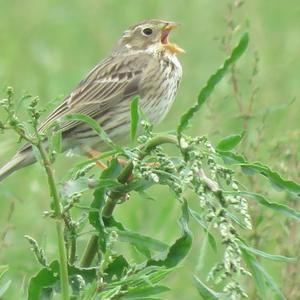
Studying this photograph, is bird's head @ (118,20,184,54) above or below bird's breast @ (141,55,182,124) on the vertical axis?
above

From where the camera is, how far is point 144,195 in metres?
2.57

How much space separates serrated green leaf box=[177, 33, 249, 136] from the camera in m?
2.11

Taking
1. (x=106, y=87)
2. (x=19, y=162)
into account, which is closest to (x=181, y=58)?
(x=106, y=87)

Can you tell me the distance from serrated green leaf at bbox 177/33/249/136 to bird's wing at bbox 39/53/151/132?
2934 millimetres

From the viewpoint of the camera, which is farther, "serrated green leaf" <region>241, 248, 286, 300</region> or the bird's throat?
the bird's throat

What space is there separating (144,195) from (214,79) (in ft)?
1.54

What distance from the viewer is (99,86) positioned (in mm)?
5531

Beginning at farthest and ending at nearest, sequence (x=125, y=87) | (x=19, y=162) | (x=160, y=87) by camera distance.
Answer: (x=125, y=87)
(x=160, y=87)
(x=19, y=162)

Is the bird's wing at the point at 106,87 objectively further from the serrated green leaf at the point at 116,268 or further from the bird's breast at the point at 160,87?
the serrated green leaf at the point at 116,268

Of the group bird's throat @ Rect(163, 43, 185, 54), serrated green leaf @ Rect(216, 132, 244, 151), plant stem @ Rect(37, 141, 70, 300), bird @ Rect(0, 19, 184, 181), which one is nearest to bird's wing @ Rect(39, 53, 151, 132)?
bird @ Rect(0, 19, 184, 181)

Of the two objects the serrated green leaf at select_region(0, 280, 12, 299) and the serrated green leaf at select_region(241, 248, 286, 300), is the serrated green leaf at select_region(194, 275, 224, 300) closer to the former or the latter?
the serrated green leaf at select_region(241, 248, 286, 300)

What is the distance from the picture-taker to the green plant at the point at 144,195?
2.14 meters

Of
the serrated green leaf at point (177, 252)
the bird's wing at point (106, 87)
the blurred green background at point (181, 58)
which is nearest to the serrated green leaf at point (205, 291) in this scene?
the serrated green leaf at point (177, 252)

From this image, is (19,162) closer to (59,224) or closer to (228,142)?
(228,142)
